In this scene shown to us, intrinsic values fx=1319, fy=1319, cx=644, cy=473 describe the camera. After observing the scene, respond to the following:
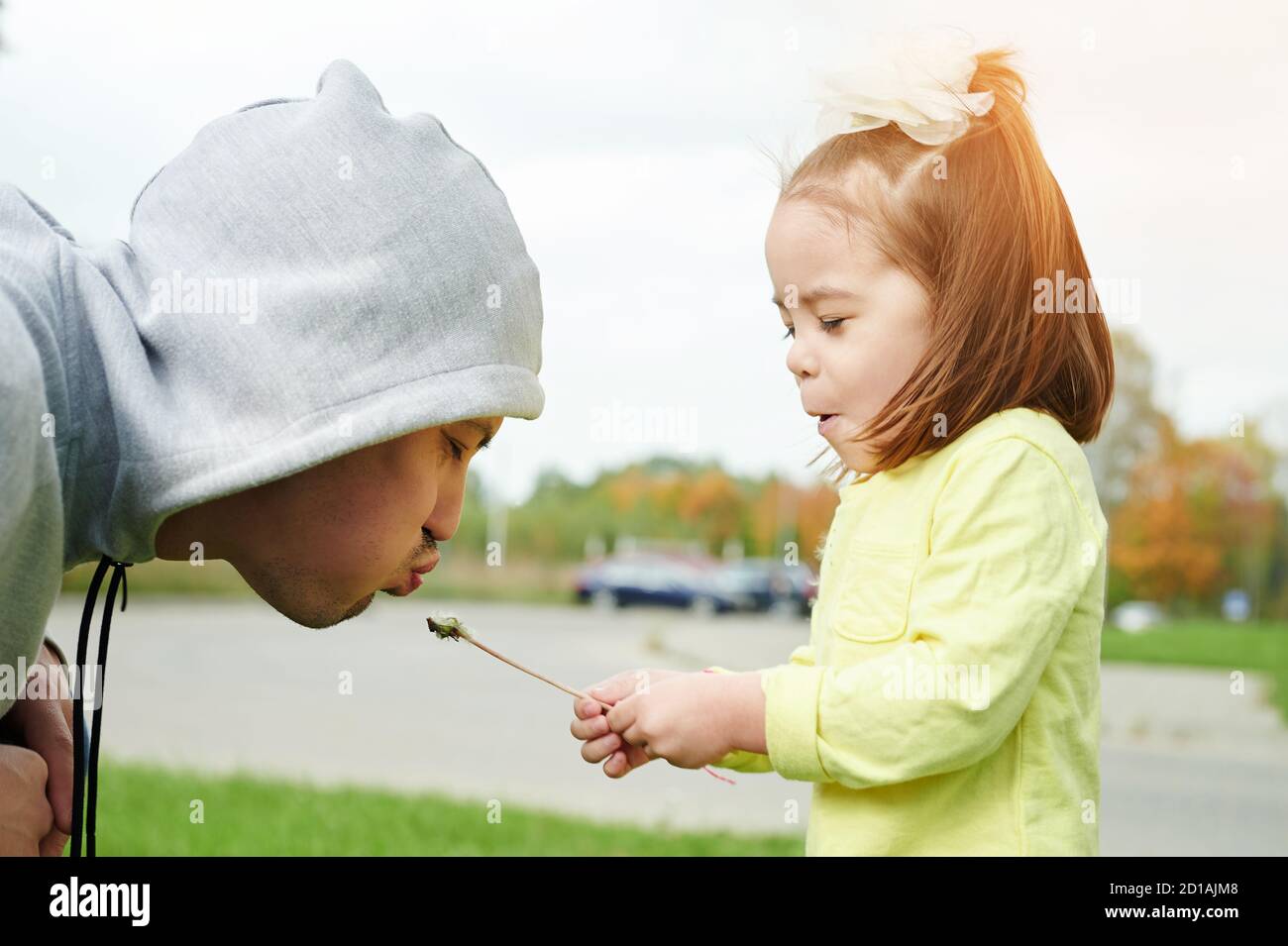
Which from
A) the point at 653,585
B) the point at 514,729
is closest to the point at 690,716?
the point at 514,729

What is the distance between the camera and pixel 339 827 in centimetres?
429

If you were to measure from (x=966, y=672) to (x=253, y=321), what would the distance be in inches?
36.8

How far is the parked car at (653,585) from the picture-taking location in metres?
21.6

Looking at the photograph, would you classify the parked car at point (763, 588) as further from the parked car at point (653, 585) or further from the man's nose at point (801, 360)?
the man's nose at point (801, 360)

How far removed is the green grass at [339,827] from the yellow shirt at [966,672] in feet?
8.41

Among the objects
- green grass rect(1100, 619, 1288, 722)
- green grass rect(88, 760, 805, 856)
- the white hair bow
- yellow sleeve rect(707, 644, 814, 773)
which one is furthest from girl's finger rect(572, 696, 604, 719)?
green grass rect(1100, 619, 1288, 722)

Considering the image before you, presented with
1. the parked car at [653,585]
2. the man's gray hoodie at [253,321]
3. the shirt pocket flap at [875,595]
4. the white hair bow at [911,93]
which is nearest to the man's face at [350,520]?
the man's gray hoodie at [253,321]

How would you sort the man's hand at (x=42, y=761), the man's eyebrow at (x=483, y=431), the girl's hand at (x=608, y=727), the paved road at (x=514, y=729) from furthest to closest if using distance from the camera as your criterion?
the paved road at (x=514, y=729)
the girl's hand at (x=608, y=727)
the man's eyebrow at (x=483, y=431)
the man's hand at (x=42, y=761)

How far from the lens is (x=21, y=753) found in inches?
64.1

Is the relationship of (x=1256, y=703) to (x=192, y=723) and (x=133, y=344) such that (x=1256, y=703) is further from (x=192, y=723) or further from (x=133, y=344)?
(x=133, y=344)

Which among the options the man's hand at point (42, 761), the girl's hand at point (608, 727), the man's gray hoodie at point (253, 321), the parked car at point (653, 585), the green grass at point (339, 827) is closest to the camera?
the man's gray hoodie at point (253, 321)

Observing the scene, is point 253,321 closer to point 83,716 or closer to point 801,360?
point 83,716

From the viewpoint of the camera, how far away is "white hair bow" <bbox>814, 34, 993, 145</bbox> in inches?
71.1
